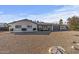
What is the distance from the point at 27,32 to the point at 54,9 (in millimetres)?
393

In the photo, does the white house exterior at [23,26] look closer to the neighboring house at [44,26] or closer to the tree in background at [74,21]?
the neighboring house at [44,26]

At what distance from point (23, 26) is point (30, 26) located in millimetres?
77

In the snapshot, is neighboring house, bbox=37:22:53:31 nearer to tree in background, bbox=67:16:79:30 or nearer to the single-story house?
the single-story house

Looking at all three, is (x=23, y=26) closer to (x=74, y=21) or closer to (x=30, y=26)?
(x=30, y=26)

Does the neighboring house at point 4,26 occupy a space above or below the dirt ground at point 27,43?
above

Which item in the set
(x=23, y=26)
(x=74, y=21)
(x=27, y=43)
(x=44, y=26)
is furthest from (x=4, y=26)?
(x=74, y=21)

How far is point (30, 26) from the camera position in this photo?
536 centimetres

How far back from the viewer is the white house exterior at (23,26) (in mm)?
5344

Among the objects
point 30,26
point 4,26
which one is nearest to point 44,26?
point 30,26

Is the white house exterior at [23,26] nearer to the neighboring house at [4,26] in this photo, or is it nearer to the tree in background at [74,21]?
the neighboring house at [4,26]

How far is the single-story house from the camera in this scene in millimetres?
5348

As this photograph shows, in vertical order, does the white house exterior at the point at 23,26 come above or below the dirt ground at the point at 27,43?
above

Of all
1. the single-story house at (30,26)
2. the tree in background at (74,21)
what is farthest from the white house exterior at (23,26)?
the tree in background at (74,21)

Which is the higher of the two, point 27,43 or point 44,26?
point 44,26
